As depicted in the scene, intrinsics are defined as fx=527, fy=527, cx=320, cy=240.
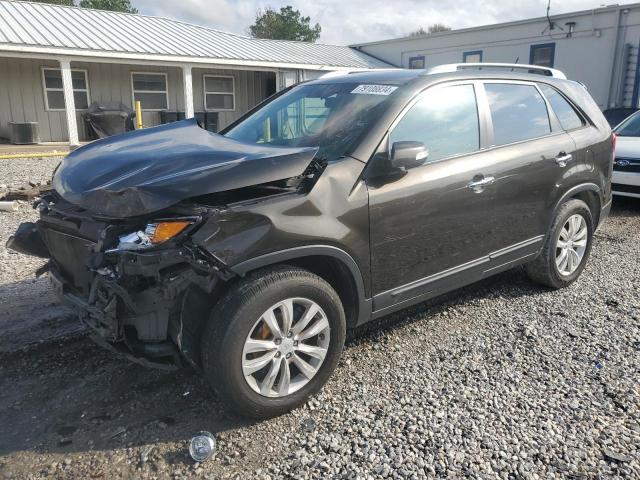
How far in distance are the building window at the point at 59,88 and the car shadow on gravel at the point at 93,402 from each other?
1637 centimetres

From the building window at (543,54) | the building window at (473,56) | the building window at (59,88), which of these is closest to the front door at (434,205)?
the building window at (543,54)

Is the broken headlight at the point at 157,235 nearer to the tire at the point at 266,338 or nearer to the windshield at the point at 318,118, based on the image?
the tire at the point at 266,338

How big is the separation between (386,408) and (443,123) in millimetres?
1951

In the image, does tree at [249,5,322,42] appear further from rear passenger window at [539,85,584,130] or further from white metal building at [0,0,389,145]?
rear passenger window at [539,85,584,130]

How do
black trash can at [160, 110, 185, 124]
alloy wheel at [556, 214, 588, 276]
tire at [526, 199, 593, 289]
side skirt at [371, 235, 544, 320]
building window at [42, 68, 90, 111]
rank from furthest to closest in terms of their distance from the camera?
black trash can at [160, 110, 185, 124]
building window at [42, 68, 90, 111]
alloy wheel at [556, 214, 588, 276]
tire at [526, 199, 593, 289]
side skirt at [371, 235, 544, 320]

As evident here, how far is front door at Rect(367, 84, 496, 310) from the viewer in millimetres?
3234

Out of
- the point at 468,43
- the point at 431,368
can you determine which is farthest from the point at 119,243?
the point at 468,43

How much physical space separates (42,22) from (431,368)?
18657mm

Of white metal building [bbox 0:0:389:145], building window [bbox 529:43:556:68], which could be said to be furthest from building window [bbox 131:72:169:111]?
building window [bbox 529:43:556:68]

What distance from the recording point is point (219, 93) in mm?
21312

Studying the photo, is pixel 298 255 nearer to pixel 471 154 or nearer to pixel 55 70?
pixel 471 154

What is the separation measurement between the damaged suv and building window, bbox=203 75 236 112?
57.7 feet

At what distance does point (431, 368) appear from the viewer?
3414mm

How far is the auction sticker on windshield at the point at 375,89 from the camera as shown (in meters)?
3.57
